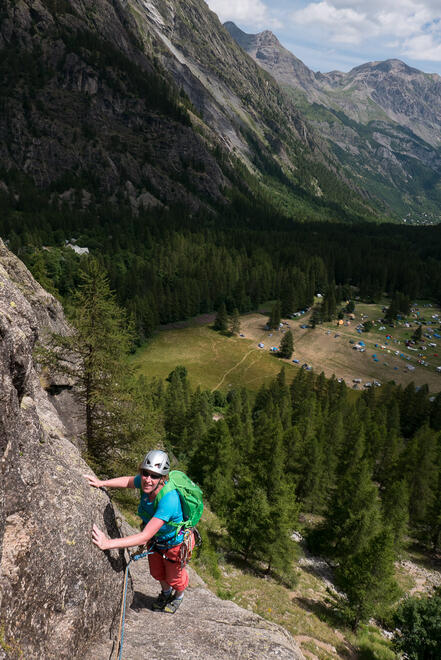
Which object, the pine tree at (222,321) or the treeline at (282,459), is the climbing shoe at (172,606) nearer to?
the treeline at (282,459)

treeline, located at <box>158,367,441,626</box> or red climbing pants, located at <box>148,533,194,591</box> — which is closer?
red climbing pants, located at <box>148,533,194,591</box>

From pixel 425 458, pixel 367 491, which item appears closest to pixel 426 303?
pixel 425 458

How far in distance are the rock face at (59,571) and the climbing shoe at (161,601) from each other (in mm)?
178

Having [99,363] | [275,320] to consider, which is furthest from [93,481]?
[275,320]

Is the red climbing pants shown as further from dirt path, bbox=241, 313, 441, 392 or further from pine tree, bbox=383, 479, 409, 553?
dirt path, bbox=241, 313, 441, 392

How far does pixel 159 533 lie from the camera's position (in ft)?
25.9

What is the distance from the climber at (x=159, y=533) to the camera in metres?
7.09

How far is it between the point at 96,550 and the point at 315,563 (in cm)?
3622

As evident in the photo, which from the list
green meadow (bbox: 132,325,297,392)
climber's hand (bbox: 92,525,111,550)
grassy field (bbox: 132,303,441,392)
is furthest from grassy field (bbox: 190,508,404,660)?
green meadow (bbox: 132,325,297,392)

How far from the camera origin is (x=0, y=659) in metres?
5.37

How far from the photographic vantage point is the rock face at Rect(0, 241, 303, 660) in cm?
648

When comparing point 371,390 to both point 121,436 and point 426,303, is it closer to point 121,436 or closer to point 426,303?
point 121,436

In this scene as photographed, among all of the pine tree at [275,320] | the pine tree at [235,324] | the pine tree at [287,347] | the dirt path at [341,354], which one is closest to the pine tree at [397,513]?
the dirt path at [341,354]

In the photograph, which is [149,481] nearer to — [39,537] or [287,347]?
[39,537]
